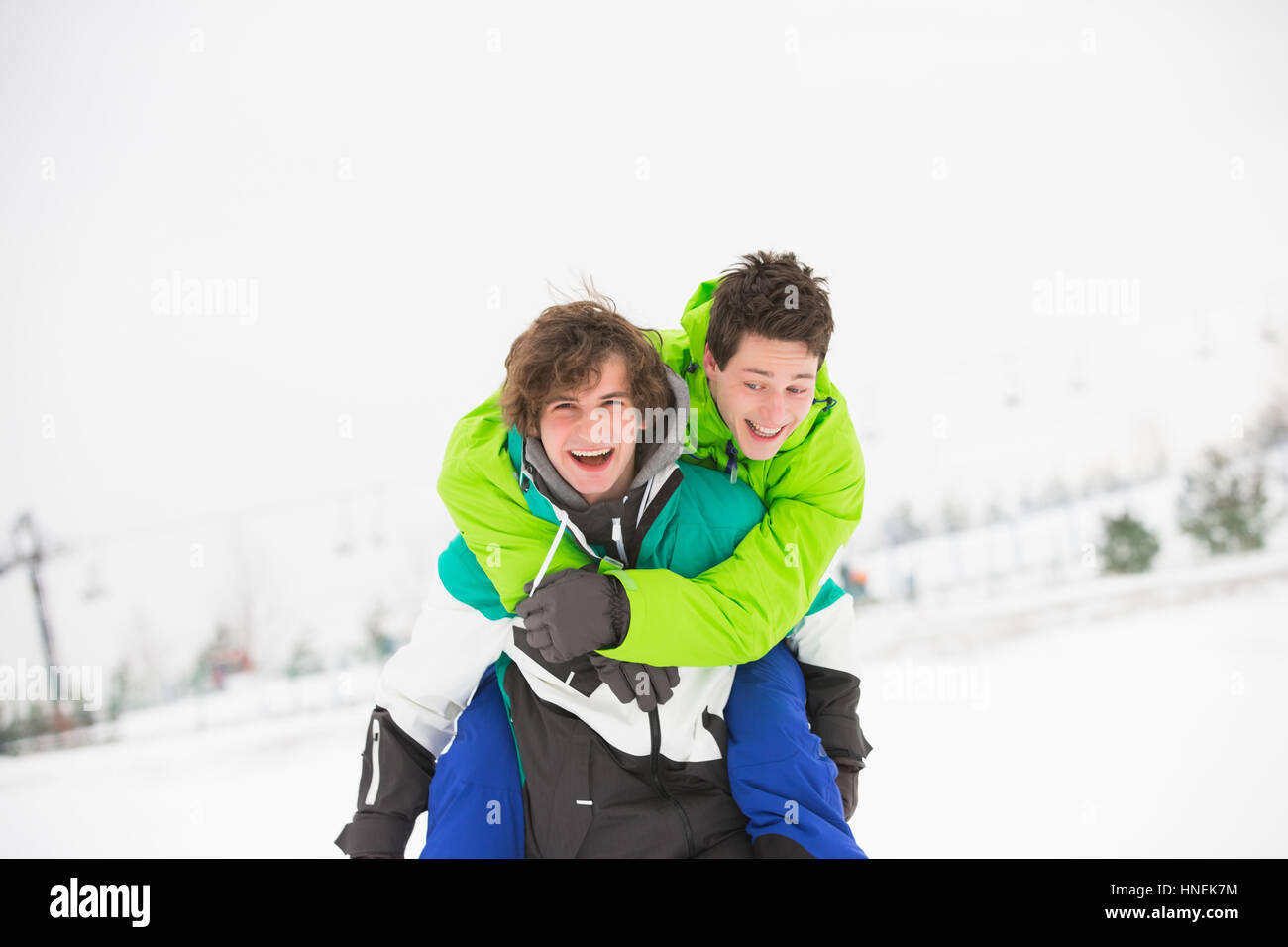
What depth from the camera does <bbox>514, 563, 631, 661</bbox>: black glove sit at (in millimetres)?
1353

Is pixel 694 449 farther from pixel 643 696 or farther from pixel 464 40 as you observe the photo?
pixel 464 40

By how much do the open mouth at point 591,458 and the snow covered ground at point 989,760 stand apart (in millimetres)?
1333

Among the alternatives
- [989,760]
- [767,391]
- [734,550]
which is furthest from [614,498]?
[989,760]

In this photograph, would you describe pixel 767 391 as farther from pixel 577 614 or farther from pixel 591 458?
pixel 577 614

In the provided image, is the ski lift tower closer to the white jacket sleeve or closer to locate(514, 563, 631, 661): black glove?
the white jacket sleeve

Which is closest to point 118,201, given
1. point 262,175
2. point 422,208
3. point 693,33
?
point 262,175

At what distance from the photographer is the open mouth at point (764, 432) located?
1.61 meters

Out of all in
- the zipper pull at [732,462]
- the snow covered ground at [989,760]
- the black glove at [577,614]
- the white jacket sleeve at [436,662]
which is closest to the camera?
the black glove at [577,614]

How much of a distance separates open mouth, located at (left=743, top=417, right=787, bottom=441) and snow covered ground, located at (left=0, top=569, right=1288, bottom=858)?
1417 millimetres

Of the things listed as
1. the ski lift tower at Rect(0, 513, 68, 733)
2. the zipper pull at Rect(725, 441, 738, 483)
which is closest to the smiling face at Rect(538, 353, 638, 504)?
the zipper pull at Rect(725, 441, 738, 483)

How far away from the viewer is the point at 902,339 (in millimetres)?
6082

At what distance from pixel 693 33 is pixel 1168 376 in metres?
3.87

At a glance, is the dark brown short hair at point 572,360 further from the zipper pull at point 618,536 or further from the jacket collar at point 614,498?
the zipper pull at point 618,536

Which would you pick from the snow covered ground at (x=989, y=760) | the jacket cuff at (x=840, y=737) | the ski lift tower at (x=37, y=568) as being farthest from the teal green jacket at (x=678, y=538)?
the ski lift tower at (x=37, y=568)
